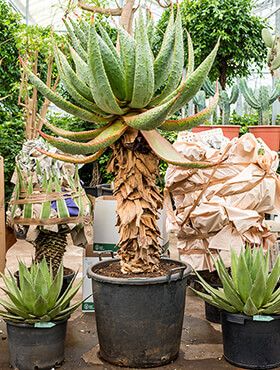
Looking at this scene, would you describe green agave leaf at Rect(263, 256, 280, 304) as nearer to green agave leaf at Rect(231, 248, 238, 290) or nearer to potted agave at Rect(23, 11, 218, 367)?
green agave leaf at Rect(231, 248, 238, 290)

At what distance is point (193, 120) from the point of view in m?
2.74

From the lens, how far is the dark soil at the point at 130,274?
2820mm

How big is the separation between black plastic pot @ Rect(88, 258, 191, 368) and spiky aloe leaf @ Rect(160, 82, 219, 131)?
77 centimetres

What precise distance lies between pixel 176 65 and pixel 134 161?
21.8 inches

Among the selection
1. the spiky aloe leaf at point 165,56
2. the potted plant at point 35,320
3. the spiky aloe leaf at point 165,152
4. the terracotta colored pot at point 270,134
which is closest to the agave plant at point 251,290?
the spiky aloe leaf at point 165,152

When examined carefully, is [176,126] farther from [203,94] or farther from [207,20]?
[207,20]

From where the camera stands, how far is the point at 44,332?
2764 millimetres

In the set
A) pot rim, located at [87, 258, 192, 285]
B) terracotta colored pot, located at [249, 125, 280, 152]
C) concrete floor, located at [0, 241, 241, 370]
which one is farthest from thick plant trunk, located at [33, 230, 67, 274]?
terracotta colored pot, located at [249, 125, 280, 152]

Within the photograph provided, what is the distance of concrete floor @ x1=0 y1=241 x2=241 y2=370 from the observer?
2.86 metres

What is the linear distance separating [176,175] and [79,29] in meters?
1.19

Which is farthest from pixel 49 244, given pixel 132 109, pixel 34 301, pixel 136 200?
pixel 132 109

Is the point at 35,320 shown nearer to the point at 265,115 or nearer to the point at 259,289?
the point at 259,289

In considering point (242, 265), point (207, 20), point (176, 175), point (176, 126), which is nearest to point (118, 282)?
point (242, 265)

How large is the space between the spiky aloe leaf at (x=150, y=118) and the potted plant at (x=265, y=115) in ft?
12.7
